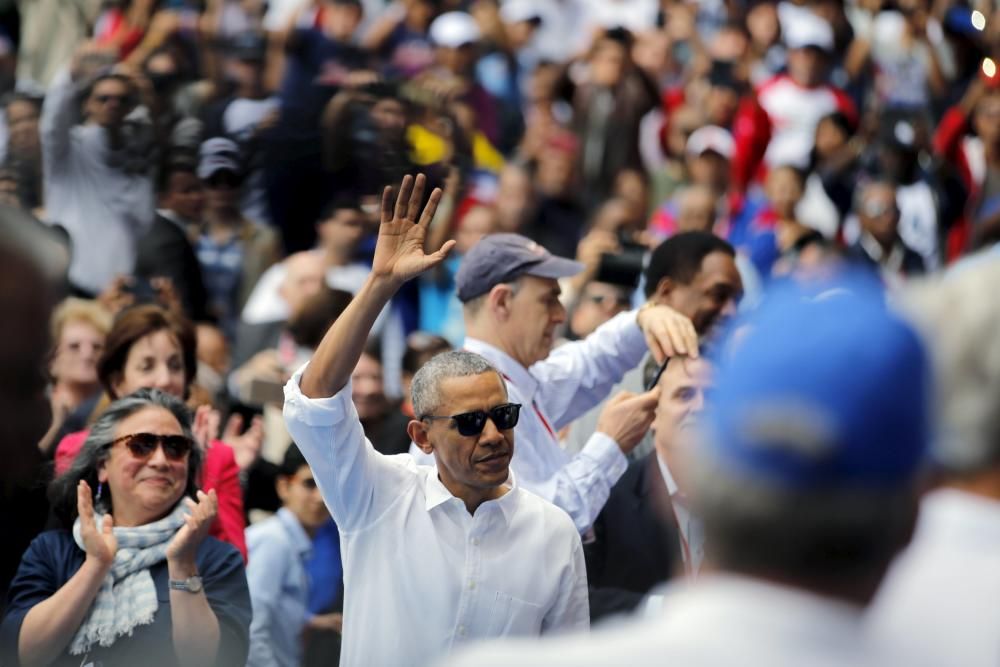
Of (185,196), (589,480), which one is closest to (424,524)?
(589,480)

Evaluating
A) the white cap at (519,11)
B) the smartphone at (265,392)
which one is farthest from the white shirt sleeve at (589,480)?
the white cap at (519,11)

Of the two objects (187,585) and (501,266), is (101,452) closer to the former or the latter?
(187,585)

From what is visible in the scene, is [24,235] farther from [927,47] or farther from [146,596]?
[927,47]

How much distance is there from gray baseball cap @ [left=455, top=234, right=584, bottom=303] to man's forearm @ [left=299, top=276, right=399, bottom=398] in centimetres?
148

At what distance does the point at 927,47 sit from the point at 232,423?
29.2 feet

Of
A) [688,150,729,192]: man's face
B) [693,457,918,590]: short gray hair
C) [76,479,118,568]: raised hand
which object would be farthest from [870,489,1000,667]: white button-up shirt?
[688,150,729,192]: man's face

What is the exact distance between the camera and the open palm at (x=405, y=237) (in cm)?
400

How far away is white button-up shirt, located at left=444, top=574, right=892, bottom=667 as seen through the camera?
174 cm

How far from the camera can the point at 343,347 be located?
12.8 feet

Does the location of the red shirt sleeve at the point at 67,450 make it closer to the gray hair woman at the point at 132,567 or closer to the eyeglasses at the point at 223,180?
the gray hair woman at the point at 132,567

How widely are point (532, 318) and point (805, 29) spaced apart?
9.26 m

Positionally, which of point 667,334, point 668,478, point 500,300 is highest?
point 500,300

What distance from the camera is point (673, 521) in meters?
5.17

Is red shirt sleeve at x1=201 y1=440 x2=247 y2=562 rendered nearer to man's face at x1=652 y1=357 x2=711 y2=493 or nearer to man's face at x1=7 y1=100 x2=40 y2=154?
man's face at x1=652 y1=357 x2=711 y2=493
